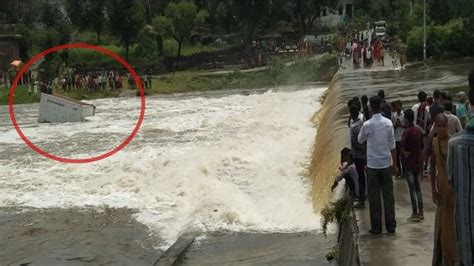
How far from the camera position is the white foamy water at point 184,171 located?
1261 centimetres

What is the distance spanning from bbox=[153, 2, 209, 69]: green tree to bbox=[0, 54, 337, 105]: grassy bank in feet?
31.5

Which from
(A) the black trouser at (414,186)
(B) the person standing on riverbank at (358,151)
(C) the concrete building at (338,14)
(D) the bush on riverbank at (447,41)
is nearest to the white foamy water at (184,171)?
(B) the person standing on riverbank at (358,151)

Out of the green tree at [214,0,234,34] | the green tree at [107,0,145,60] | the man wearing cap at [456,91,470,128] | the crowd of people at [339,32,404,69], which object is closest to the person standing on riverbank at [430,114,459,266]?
the man wearing cap at [456,91,470,128]

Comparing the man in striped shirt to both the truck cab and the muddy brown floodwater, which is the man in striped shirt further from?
the truck cab

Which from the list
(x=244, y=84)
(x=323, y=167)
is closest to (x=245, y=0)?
(x=244, y=84)

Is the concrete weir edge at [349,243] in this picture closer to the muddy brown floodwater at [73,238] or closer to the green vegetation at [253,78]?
the muddy brown floodwater at [73,238]

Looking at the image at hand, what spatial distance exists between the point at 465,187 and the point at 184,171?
12664mm

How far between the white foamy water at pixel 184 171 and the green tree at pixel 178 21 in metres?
29.6

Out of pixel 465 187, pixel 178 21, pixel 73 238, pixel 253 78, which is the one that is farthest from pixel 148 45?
pixel 465 187

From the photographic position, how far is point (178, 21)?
57.3 meters

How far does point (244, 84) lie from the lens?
4697 centimetres

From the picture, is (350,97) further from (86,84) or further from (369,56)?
(86,84)

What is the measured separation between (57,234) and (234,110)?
19407mm

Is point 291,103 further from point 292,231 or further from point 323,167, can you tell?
point 292,231
